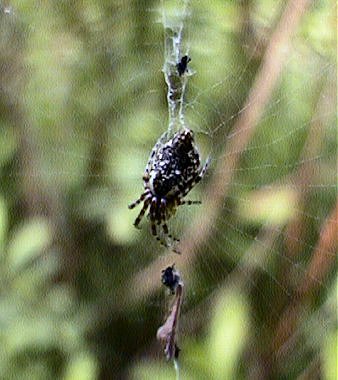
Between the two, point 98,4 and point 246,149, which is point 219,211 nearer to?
point 246,149

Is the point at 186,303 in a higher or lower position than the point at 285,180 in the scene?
lower

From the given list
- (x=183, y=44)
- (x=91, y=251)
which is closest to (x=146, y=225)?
(x=91, y=251)

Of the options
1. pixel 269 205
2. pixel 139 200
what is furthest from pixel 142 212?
pixel 269 205

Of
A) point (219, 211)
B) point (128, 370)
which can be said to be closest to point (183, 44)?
point (219, 211)

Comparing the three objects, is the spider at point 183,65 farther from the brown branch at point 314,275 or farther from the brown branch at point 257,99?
the brown branch at point 314,275

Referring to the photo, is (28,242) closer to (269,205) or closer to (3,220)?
(3,220)

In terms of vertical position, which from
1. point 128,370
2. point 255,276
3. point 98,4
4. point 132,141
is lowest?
point 128,370

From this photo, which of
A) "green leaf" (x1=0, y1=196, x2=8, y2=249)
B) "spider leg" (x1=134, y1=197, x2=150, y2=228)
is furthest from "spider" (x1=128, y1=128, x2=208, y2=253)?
"green leaf" (x1=0, y1=196, x2=8, y2=249)

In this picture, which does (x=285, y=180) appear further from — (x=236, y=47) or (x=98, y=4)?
(x=98, y=4)
